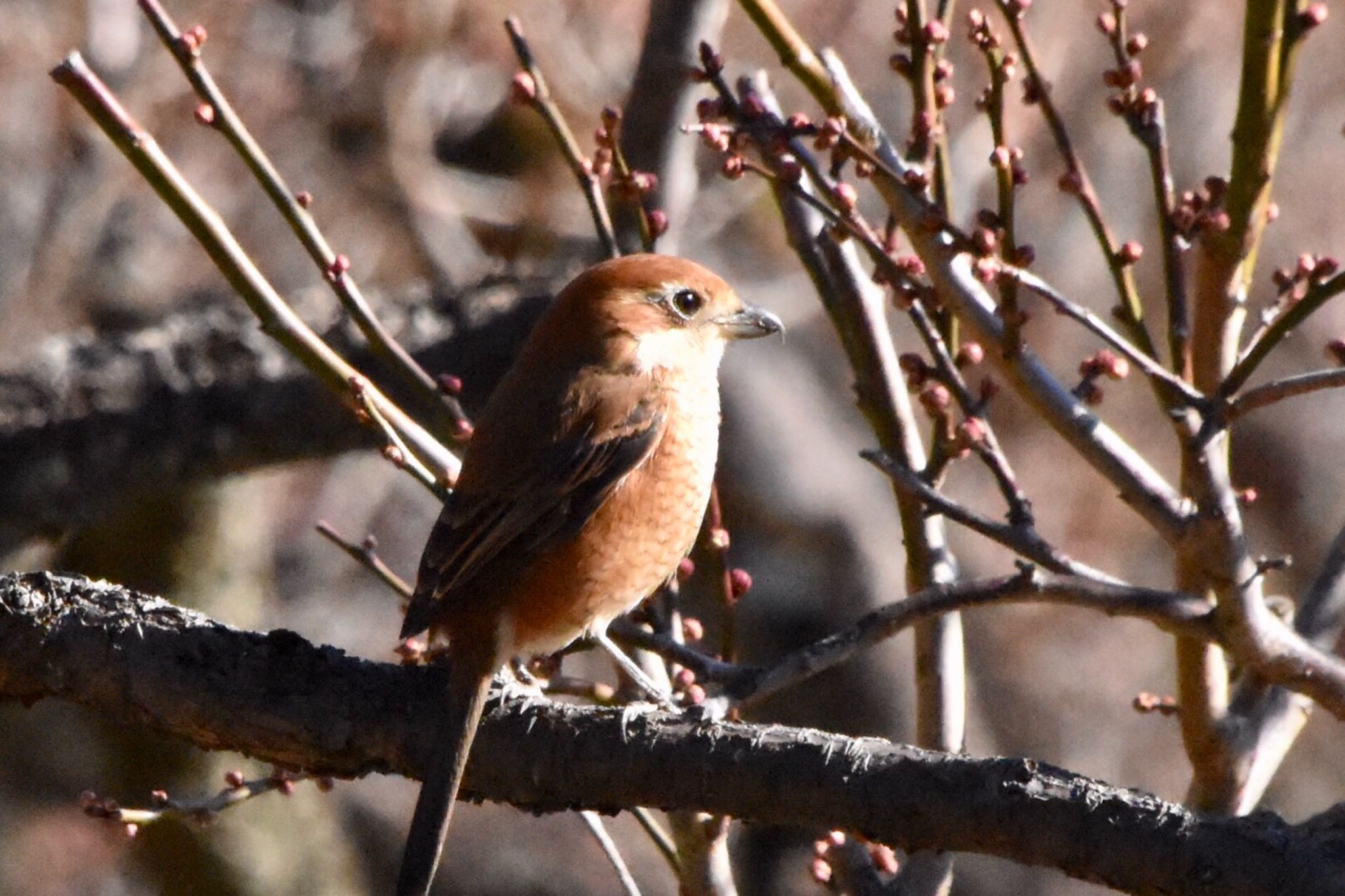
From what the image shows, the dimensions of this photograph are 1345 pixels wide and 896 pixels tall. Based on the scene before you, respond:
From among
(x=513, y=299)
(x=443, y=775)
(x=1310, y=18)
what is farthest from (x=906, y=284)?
(x=513, y=299)

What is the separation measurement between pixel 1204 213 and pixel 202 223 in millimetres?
1605

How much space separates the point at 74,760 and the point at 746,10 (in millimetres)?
6443

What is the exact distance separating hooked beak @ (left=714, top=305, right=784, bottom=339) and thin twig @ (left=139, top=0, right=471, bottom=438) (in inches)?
39.4

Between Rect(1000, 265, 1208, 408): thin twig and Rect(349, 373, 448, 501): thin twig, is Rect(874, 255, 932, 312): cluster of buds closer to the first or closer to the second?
Rect(1000, 265, 1208, 408): thin twig

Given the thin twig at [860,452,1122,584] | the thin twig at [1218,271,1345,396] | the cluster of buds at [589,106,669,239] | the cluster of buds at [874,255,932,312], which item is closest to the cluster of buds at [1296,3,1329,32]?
the thin twig at [1218,271,1345,396]

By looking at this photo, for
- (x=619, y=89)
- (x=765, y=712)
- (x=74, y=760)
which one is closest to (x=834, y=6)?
(x=619, y=89)

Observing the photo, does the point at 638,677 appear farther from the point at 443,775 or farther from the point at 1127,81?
the point at 1127,81

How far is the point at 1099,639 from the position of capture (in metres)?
11.0

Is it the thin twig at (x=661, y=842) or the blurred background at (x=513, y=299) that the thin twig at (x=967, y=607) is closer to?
the thin twig at (x=661, y=842)

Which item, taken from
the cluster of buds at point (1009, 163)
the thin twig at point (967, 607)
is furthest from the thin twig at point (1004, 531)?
the cluster of buds at point (1009, 163)

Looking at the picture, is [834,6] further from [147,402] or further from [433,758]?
[433,758]

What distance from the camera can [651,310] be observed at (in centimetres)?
380

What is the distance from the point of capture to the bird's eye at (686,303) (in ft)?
12.5

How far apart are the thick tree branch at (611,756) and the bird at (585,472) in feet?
0.86
